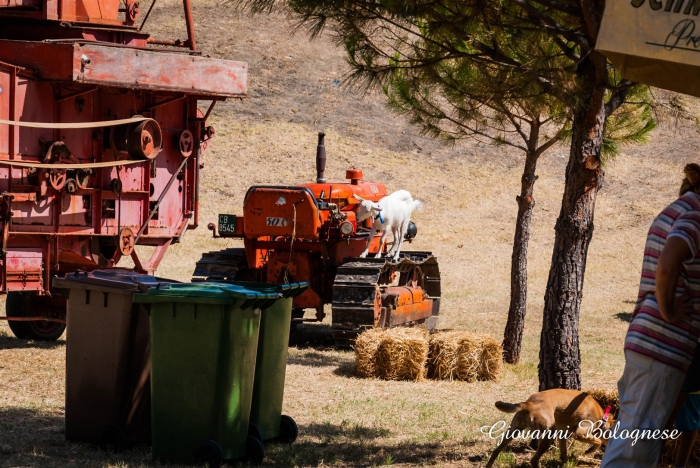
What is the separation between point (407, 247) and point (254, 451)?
1898cm

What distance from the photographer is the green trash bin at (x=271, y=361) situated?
6332mm

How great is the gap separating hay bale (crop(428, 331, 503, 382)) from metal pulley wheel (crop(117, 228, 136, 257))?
3.62 m

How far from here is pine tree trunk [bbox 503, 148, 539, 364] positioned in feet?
38.3

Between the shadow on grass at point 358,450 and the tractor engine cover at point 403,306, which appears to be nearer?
the shadow on grass at point 358,450

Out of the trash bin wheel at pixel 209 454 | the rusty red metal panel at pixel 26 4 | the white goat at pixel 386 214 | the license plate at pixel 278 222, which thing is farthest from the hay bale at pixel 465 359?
the rusty red metal panel at pixel 26 4

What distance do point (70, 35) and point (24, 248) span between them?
258 centimetres

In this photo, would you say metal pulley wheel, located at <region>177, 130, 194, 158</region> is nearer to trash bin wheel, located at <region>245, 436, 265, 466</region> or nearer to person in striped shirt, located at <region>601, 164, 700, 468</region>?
trash bin wheel, located at <region>245, 436, 265, 466</region>

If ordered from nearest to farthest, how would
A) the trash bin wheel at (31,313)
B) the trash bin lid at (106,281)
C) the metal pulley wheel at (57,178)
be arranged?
the trash bin lid at (106,281)
the metal pulley wheel at (57,178)
the trash bin wheel at (31,313)

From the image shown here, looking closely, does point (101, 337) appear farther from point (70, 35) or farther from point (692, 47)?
point (70, 35)

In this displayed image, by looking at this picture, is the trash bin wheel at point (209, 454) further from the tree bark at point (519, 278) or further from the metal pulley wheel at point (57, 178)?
the tree bark at point (519, 278)

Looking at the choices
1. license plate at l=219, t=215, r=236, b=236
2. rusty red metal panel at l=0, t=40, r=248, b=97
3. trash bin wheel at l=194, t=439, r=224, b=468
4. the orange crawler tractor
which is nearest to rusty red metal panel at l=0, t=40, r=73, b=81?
rusty red metal panel at l=0, t=40, r=248, b=97

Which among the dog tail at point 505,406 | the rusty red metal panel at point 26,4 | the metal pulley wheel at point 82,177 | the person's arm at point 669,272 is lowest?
the dog tail at point 505,406

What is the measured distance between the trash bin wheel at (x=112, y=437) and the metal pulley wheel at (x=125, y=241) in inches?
184

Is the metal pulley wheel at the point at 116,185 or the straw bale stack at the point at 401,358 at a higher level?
the metal pulley wheel at the point at 116,185
